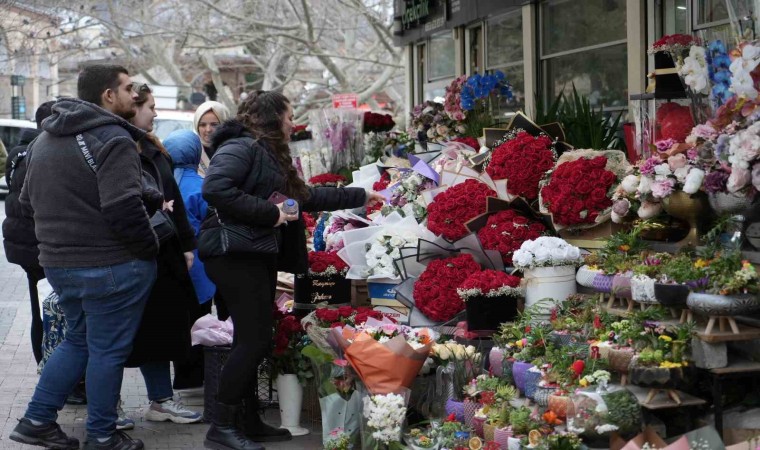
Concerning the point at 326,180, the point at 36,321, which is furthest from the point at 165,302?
the point at 326,180

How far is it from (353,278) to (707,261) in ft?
9.23

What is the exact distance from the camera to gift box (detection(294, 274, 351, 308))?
6.77 meters

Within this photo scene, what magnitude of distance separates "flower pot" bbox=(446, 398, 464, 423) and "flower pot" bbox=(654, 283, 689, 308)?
118 cm

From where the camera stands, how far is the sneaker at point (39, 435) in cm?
531

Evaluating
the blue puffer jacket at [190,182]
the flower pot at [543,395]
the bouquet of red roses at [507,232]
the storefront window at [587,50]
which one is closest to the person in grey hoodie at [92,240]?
the blue puffer jacket at [190,182]

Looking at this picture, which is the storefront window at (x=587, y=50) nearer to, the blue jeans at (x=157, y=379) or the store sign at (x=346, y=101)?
the blue jeans at (x=157, y=379)

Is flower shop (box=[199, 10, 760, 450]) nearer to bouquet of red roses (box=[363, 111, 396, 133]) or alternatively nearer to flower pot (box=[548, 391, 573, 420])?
flower pot (box=[548, 391, 573, 420])

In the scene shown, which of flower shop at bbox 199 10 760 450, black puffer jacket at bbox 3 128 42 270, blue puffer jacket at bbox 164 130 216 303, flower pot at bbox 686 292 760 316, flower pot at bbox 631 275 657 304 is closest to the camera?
flower pot at bbox 686 292 760 316

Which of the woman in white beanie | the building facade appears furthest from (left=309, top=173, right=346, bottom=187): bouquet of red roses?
the woman in white beanie

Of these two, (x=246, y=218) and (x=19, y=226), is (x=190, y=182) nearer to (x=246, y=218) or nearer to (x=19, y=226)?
(x=19, y=226)

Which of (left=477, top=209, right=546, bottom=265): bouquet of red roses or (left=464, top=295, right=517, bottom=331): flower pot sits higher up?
(left=477, top=209, right=546, bottom=265): bouquet of red roses

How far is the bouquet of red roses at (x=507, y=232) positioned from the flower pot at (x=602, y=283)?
1014 millimetres

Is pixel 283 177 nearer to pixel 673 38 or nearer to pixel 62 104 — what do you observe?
pixel 62 104

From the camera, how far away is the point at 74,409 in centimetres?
642
